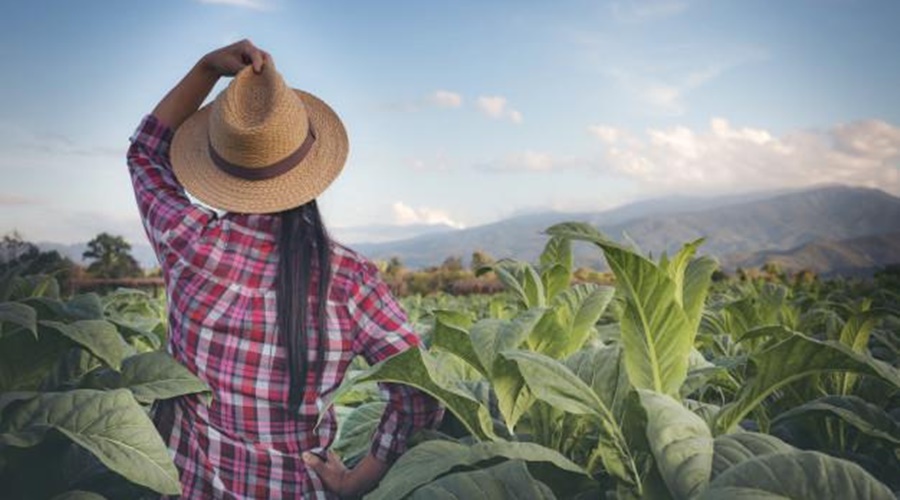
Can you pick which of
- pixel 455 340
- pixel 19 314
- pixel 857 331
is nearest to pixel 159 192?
pixel 19 314

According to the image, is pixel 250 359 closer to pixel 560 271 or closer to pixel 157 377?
pixel 157 377

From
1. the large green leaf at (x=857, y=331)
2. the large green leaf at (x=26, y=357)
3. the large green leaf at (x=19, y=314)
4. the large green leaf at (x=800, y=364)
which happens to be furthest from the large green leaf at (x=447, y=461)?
the large green leaf at (x=857, y=331)

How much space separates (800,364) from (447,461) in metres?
0.55

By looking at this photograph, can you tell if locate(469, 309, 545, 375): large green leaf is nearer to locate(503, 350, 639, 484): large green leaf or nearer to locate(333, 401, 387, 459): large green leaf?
Result: locate(503, 350, 639, 484): large green leaf

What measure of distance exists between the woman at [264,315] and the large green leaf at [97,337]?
28 centimetres

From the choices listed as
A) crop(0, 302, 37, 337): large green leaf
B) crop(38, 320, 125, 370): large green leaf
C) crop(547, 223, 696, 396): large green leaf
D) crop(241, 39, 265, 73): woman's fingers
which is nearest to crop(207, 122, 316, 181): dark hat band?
Answer: crop(241, 39, 265, 73): woman's fingers

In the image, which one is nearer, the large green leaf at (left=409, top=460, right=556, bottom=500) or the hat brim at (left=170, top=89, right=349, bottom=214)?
the large green leaf at (left=409, top=460, right=556, bottom=500)

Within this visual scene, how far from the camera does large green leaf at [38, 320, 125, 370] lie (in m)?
1.52

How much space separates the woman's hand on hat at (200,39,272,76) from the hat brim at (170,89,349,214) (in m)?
0.11

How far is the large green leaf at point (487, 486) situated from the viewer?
3.86 feet

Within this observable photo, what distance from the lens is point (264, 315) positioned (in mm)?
1822

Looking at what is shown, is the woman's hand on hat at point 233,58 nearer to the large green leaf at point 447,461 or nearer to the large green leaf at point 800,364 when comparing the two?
the large green leaf at point 447,461

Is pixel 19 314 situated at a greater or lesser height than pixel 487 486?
greater

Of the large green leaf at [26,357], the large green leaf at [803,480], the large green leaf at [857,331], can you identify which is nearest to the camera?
the large green leaf at [803,480]
